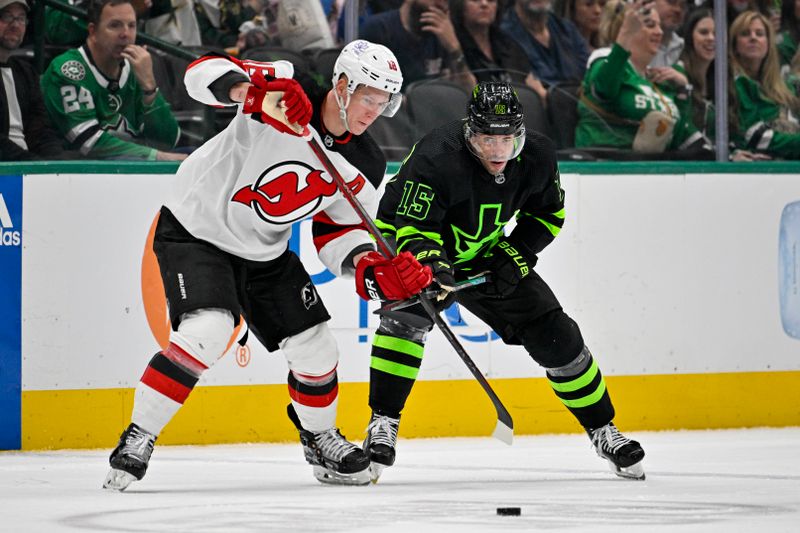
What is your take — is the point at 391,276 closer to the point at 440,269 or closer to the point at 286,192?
the point at 440,269

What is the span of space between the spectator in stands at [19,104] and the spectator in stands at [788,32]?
2939 millimetres

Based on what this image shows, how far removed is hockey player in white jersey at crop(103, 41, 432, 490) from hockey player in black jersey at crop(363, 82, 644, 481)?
0.14 meters

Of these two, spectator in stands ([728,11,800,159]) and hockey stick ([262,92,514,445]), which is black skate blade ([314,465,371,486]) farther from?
spectator in stands ([728,11,800,159])

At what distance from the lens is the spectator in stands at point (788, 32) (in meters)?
5.59

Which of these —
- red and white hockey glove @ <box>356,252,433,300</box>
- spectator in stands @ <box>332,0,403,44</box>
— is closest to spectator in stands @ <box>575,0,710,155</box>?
spectator in stands @ <box>332,0,403,44</box>

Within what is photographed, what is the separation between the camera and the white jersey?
11.5ft

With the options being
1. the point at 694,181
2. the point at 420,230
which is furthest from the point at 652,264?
the point at 420,230

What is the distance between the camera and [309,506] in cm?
329

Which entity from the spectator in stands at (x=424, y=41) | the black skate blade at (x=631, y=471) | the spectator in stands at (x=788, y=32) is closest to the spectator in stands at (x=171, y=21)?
the spectator in stands at (x=424, y=41)

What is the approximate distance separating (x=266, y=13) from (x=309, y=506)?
2.20m

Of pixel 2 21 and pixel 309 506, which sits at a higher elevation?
pixel 2 21

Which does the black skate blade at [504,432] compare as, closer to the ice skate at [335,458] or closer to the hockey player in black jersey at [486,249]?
the hockey player in black jersey at [486,249]

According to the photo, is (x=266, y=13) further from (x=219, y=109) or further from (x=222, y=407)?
(x=222, y=407)

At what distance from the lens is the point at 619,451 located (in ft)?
12.6
